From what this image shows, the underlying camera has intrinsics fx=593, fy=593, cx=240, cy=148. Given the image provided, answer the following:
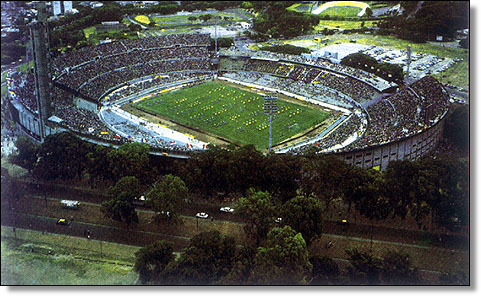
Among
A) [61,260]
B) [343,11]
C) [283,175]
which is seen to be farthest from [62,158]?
[343,11]

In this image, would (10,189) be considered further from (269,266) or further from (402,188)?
(402,188)

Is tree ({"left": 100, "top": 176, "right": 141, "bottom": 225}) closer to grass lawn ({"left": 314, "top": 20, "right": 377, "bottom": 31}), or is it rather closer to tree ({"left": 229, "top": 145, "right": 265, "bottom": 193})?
→ tree ({"left": 229, "top": 145, "right": 265, "bottom": 193})

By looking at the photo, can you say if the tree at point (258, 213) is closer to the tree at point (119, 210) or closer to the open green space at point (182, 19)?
the tree at point (119, 210)

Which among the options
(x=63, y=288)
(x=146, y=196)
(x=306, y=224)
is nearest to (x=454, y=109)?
(x=306, y=224)

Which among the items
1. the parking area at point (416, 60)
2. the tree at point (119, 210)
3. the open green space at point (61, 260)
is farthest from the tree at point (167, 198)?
the parking area at point (416, 60)

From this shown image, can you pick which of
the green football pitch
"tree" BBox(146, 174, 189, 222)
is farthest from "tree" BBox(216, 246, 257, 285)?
the green football pitch
